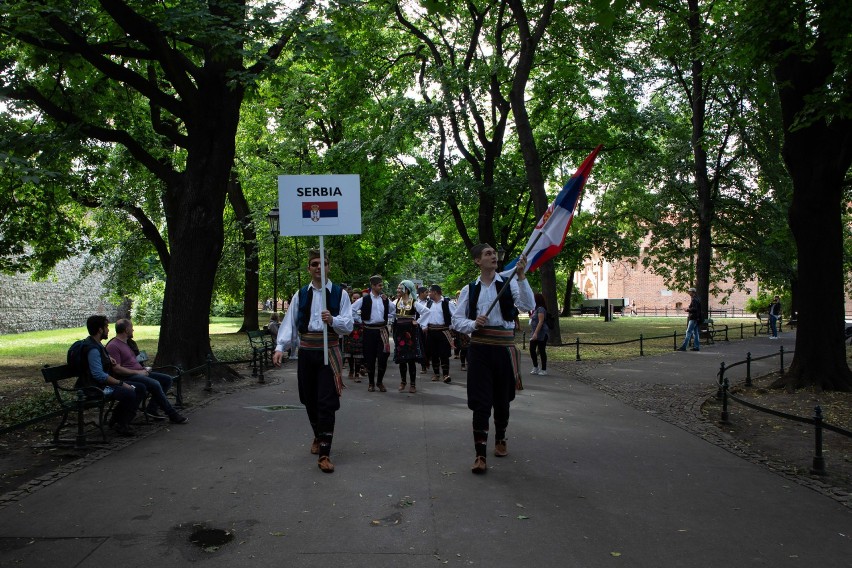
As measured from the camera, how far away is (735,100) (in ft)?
84.8

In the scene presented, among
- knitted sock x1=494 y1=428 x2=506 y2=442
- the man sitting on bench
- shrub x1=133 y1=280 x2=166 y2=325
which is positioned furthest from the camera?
shrub x1=133 y1=280 x2=166 y2=325

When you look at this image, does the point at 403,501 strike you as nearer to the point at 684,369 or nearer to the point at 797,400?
the point at 797,400

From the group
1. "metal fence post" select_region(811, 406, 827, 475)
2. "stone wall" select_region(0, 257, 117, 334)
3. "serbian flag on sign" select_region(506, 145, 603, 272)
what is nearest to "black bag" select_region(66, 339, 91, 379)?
"serbian flag on sign" select_region(506, 145, 603, 272)

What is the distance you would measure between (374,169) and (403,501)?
75.3ft

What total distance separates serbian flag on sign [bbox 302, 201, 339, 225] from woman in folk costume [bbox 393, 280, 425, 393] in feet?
16.5

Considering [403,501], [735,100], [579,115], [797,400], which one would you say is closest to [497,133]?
[579,115]

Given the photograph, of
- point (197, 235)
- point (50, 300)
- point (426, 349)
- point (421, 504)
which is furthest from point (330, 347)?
point (50, 300)

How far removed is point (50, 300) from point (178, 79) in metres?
29.1

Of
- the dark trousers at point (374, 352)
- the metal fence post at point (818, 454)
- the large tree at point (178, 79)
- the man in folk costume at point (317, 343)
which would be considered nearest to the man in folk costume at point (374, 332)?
the dark trousers at point (374, 352)

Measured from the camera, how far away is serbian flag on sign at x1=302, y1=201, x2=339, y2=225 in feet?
24.8

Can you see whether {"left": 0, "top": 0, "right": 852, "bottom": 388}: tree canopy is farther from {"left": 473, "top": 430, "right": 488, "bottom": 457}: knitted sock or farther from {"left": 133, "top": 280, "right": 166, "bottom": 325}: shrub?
{"left": 133, "top": 280, "right": 166, "bottom": 325}: shrub

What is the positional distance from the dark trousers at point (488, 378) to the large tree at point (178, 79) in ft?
22.1

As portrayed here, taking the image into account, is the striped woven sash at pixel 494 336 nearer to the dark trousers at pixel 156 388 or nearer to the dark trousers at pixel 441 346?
the dark trousers at pixel 156 388

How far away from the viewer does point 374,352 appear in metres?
12.5
